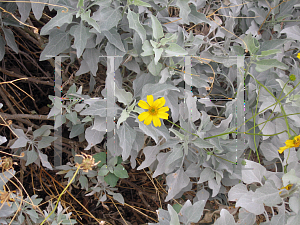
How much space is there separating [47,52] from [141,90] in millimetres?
430

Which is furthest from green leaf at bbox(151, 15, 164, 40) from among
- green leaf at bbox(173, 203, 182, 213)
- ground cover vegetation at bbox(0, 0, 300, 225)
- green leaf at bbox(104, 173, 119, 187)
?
green leaf at bbox(173, 203, 182, 213)

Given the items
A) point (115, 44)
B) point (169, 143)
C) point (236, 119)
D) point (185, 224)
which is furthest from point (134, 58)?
point (185, 224)

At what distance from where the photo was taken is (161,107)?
94cm

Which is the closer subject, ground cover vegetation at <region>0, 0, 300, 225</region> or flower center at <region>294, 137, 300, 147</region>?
flower center at <region>294, 137, 300, 147</region>

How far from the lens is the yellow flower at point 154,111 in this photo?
2.96 feet

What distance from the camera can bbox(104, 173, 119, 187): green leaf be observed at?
123 cm

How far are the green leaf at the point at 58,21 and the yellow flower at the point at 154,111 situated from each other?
423 mm

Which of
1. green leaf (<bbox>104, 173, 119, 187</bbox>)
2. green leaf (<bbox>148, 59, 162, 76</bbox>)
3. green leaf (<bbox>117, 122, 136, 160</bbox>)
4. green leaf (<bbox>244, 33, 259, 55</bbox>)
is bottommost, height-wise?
green leaf (<bbox>104, 173, 119, 187</bbox>)

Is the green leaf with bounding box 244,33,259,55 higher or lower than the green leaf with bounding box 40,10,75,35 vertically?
lower

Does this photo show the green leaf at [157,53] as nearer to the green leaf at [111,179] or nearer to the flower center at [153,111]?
the flower center at [153,111]

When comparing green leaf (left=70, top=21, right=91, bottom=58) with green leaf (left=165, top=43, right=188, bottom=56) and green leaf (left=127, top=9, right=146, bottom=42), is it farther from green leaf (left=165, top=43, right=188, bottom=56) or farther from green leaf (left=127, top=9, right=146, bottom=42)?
green leaf (left=165, top=43, right=188, bottom=56)

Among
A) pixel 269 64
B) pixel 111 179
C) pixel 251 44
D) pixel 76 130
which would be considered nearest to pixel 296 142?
pixel 269 64

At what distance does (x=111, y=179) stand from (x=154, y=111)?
51 cm

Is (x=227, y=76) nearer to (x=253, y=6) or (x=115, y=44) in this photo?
(x=253, y=6)
